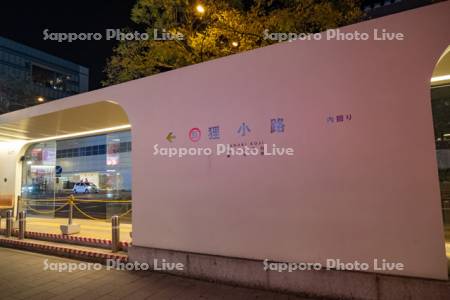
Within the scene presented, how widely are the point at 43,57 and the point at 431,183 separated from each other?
Answer: 63.5 metres

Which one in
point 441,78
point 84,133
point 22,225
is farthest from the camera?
point 84,133

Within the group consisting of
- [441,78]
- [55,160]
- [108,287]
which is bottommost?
[108,287]

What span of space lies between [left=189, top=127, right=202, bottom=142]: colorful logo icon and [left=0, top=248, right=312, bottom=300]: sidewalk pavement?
251 centimetres

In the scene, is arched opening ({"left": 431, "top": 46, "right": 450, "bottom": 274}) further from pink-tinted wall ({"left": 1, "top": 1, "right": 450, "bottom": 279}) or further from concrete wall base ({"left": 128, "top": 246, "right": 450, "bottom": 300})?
concrete wall base ({"left": 128, "top": 246, "right": 450, "bottom": 300})

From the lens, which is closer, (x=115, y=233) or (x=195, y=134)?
(x=195, y=134)

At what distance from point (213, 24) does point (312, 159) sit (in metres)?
7.97

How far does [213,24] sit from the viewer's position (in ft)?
35.5

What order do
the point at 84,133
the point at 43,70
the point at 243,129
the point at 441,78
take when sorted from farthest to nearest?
the point at 43,70 → the point at 84,133 → the point at 441,78 → the point at 243,129

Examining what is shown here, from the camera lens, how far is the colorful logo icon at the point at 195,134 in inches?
221

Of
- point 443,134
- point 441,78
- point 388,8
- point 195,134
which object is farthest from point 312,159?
point 388,8

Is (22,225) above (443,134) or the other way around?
the other way around

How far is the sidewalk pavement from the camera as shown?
15.5 ft

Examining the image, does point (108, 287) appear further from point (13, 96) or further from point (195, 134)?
point (13, 96)

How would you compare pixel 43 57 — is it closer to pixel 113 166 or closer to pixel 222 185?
pixel 113 166
